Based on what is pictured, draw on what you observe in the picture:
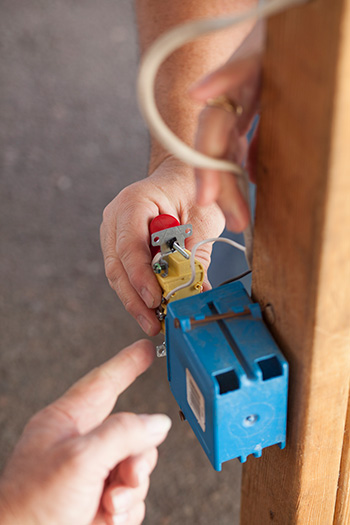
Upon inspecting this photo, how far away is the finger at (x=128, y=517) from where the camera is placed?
23.9 inches

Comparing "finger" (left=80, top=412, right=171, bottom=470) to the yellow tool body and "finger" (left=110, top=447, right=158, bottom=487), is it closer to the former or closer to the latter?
"finger" (left=110, top=447, right=158, bottom=487)

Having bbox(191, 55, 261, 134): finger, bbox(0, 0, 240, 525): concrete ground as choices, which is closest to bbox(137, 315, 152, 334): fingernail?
bbox(191, 55, 261, 134): finger

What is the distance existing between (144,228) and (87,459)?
1.46 feet

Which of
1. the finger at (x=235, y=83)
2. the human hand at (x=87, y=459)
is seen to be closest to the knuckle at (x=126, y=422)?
the human hand at (x=87, y=459)

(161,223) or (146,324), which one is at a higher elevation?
(161,223)

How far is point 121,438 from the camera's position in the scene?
57cm

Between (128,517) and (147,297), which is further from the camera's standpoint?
(147,297)

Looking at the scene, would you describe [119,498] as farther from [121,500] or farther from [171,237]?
[171,237]

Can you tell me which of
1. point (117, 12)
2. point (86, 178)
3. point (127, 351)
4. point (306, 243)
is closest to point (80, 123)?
point (86, 178)

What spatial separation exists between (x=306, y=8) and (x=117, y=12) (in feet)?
11.5

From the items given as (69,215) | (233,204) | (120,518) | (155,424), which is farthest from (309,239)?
(69,215)

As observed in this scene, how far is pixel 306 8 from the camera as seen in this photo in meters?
0.39

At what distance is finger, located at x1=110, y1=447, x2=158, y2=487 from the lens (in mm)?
587

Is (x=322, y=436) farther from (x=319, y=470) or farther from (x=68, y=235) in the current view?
(x=68, y=235)
